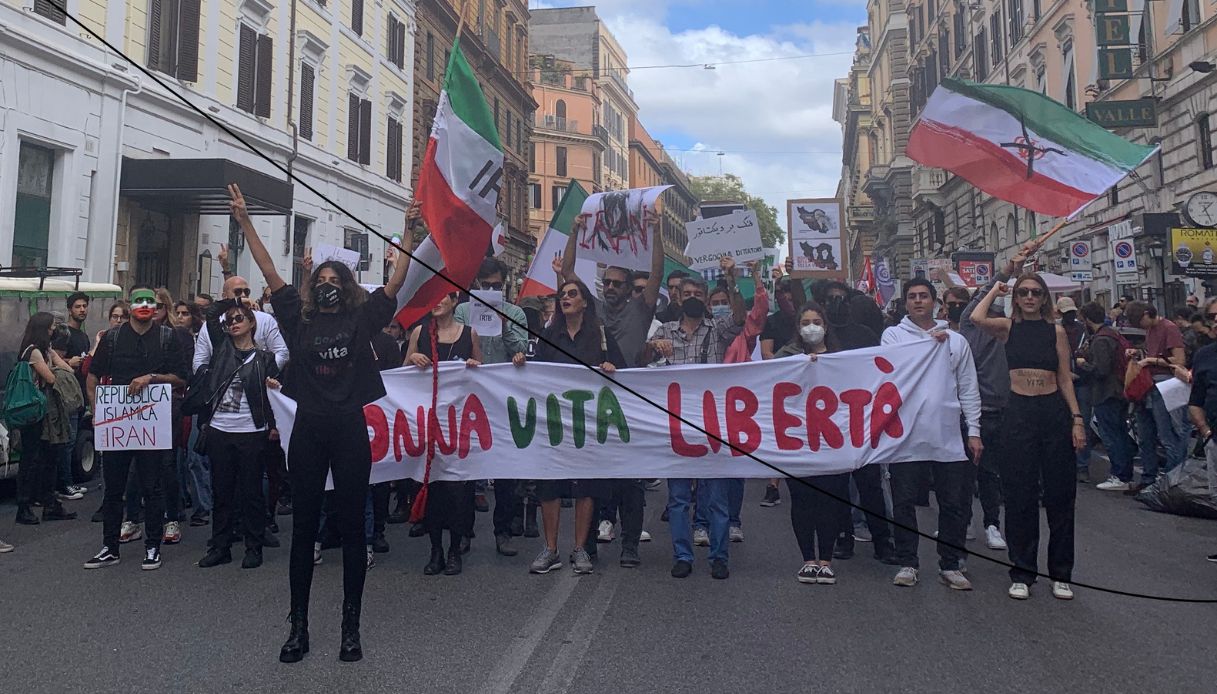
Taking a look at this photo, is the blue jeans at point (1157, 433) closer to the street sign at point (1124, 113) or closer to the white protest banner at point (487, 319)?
the white protest banner at point (487, 319)

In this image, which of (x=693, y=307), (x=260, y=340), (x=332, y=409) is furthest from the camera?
(x=693, y=307)

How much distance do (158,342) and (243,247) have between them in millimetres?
16962

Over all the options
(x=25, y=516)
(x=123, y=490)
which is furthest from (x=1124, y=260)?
(x=25, y=516)

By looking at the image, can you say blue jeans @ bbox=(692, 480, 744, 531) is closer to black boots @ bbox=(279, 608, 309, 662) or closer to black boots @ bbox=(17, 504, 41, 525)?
black boots @ bbox=(279, 608, 309, 662)

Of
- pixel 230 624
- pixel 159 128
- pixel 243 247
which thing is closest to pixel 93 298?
pixel 230 624

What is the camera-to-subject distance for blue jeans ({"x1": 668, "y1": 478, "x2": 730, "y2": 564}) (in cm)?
607

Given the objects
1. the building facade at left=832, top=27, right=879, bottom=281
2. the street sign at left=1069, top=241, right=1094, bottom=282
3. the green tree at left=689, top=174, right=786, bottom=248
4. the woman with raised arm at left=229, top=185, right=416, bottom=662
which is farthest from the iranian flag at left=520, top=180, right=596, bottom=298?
the green tree at left=689, top=174, right=786, bottom=248

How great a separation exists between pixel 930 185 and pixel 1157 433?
35991 mm

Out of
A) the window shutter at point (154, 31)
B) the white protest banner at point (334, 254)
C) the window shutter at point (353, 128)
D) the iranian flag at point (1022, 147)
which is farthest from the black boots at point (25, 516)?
the window shutter at point (353, 128)

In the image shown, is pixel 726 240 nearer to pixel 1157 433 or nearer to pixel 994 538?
pixel 1157 433

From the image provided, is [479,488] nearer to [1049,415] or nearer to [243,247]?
[1049,415]

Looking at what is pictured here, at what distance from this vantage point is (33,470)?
792cm

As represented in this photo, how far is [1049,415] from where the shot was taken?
552cm

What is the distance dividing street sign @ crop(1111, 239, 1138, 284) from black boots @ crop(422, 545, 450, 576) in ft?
45.8
